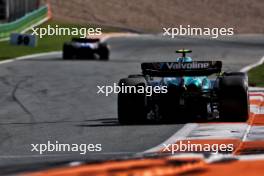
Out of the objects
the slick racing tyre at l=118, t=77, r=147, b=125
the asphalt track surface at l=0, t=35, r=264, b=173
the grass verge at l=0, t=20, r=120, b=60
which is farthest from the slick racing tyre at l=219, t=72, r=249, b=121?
the grass verge at l=0, t=20, r=120, b=60

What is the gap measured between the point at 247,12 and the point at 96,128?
2704 inches

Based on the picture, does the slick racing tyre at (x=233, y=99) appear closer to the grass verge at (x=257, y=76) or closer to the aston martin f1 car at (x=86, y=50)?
the grass verge at (x=257, y=76)

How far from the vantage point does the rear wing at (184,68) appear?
14680 mm

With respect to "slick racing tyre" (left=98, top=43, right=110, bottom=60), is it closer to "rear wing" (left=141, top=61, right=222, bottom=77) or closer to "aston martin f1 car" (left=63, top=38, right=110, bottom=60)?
"aston martin f1 car" (left=63, top=38, right=110, bottom=60)

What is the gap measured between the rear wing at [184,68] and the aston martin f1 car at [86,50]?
18590 mm

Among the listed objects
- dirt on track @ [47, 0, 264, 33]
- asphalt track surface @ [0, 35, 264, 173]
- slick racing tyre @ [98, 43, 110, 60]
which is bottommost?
asphalt track surface @ [0, 35, 264, 173]

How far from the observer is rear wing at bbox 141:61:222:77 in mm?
14680

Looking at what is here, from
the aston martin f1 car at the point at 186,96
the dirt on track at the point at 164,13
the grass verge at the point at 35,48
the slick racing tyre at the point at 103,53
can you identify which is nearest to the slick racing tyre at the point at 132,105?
the aston martin f1 car at the point at 186,96

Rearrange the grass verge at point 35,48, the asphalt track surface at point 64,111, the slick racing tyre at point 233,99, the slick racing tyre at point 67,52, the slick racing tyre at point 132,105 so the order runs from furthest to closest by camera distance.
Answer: the grass verge at point 35,48 < the slick racing tyre at point 67,52 < the slick racing tyre at point 132,105 < the slick racing tyre at point 233,99 < the asphalt track surface at point 64,111

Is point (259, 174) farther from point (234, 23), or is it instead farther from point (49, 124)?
point (234, 23)

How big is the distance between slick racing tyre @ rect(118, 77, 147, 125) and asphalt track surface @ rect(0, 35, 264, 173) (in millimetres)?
221

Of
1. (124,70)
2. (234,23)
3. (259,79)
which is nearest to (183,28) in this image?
(234,23)

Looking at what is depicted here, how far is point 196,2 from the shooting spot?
83750mm

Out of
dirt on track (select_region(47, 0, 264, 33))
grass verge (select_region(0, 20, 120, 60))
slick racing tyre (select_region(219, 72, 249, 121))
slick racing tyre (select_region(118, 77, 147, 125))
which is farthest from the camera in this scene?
dirt on track (select_region(47, 0, 264, 33))
